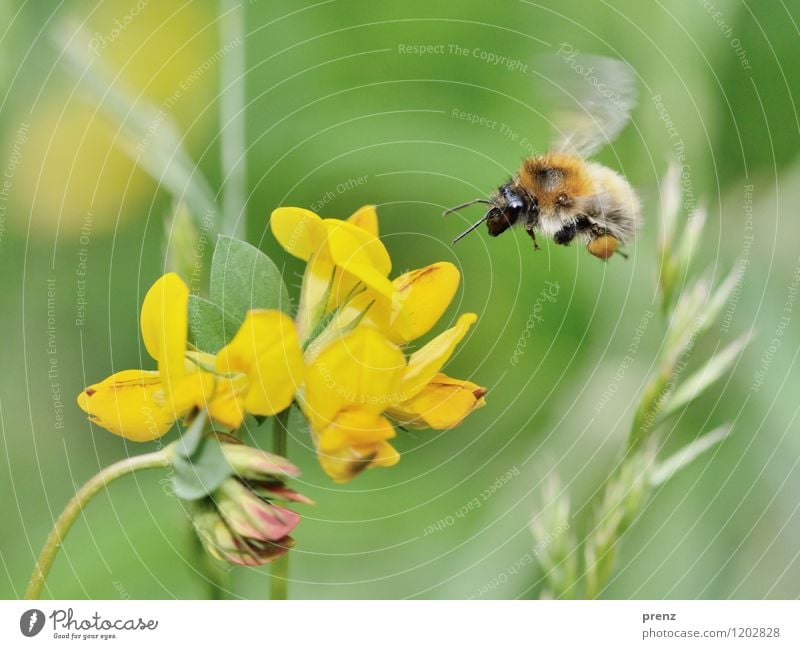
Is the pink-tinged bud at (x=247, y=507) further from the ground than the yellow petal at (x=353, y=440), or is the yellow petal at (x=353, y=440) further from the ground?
the yellow petal at (x=353, y=440)

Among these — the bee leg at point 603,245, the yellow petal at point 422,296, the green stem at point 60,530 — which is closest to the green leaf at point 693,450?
the bee leg at point 603,245

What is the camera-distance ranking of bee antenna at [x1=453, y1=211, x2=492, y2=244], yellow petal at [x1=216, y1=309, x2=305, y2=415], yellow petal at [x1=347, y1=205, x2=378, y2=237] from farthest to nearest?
bee antenna at [x1=453, y1=211, x2=492, y2=244]
yellow petal at [x1=347, y1=205, x2=378, y2=237]
yellow petal at [x1=216, y1=309, x2=305, y2=415]

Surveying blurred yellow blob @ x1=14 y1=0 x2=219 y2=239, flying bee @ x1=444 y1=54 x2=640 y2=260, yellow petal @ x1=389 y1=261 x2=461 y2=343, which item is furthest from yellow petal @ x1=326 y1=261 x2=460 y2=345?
blurred yellow blob @ x1=14 y1=0 x2=219 y2=239

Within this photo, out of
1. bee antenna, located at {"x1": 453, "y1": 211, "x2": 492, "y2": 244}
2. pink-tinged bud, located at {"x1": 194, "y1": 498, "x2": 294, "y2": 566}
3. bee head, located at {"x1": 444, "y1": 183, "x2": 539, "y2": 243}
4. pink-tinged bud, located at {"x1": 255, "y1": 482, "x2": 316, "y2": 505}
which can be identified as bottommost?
pink-tinged bud, located at {"x1": 194, "y1": 498, "x2": 294, "y2": 566}

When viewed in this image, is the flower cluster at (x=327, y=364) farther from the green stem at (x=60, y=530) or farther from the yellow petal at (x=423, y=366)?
the green stem at (x=60, y=530)

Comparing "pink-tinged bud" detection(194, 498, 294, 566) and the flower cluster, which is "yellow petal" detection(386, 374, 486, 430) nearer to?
the flower cluster
